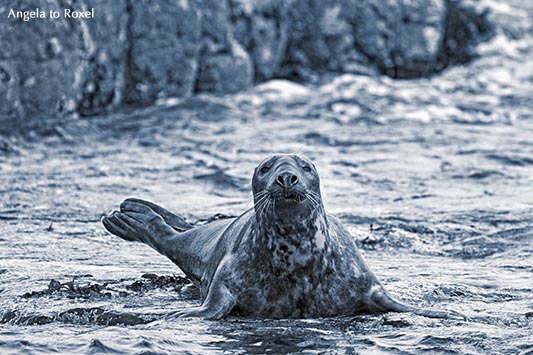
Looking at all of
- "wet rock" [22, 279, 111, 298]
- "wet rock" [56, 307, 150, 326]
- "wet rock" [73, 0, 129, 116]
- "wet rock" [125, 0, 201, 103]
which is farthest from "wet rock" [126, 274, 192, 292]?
"wet rock" [125, 0, 201, 103]

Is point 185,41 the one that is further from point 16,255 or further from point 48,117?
point 16,255

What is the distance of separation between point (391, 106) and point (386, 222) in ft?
21.4

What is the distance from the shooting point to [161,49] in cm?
1410

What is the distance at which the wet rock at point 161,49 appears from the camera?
13.9m

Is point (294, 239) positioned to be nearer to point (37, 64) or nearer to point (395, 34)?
Result: point (37, 64)

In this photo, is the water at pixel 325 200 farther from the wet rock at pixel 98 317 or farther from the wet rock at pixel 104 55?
the wet rock at pixel 104 55

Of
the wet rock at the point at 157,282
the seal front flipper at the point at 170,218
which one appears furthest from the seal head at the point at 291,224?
the seal front flipper at the point at 170,218

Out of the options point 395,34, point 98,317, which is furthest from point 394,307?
point 395,34

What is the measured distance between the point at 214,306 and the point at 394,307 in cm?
89

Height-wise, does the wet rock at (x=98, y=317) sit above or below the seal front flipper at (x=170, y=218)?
below

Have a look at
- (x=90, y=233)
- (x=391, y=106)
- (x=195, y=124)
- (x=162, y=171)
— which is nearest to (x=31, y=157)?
(x=162, y=171)

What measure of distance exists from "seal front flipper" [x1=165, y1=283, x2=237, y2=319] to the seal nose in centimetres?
66

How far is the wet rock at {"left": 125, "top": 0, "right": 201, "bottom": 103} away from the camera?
13922 mm

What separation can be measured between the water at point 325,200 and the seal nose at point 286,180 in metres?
0.67
